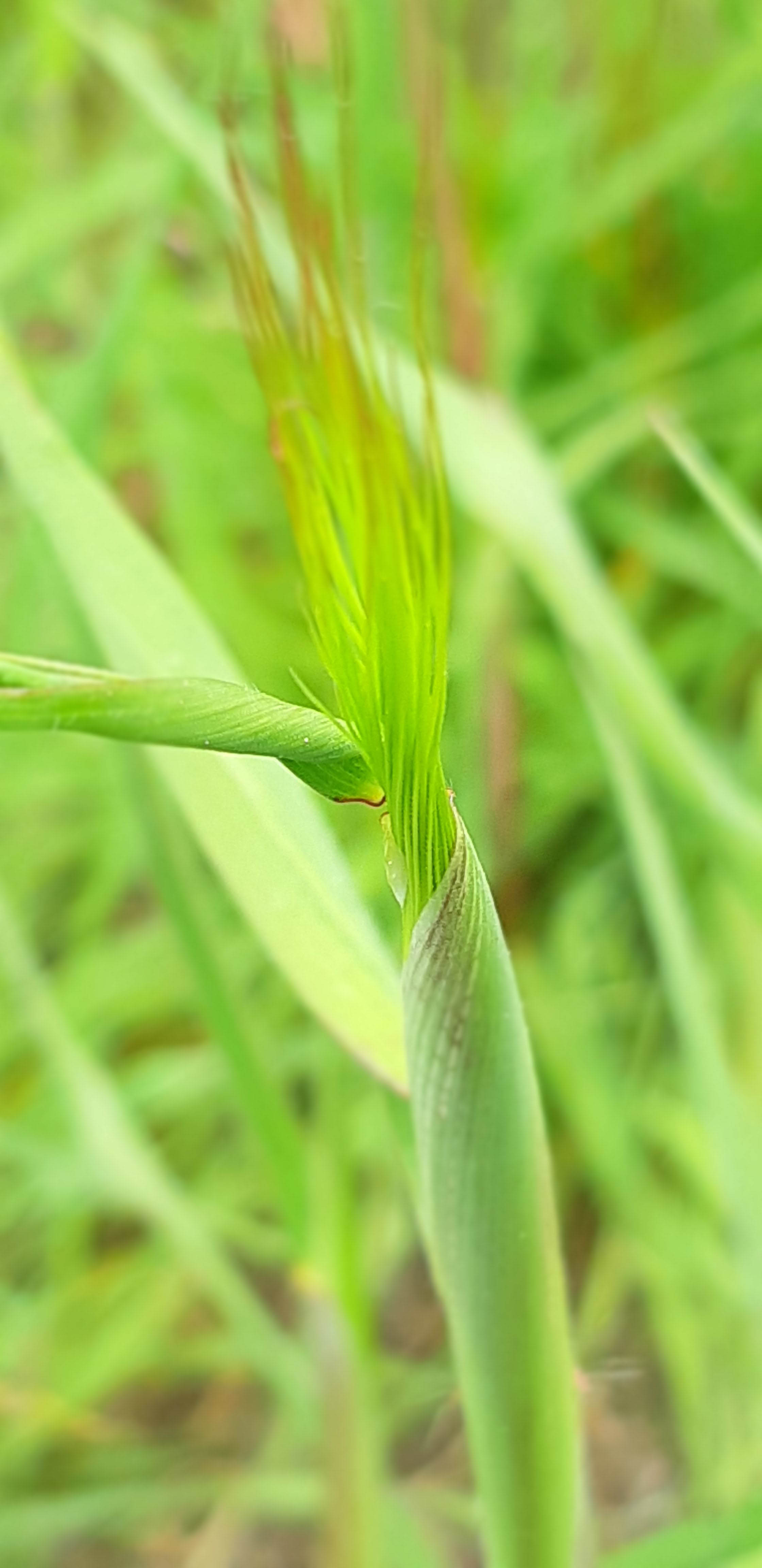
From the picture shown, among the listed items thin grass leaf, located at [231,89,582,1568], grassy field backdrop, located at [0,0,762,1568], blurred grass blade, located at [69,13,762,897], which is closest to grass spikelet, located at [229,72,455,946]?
thin grass leaf, located at [231,89,582,1568]

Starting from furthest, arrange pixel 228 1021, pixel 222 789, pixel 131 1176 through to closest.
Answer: pixel 131 1176
pixel 228 1021
pixel 222 789

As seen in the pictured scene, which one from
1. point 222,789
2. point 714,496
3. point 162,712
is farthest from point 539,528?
point 162,712

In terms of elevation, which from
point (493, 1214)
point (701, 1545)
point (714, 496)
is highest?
point (714, 496)

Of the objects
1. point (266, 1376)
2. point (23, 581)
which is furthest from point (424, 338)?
point (266, 1376)

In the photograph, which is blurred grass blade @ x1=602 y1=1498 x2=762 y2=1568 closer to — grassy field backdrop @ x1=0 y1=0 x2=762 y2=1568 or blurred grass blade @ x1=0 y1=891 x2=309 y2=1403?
grassy field backdrop @ x1=0 y1=0 x2=762 y2=1568

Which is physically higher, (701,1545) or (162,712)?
(162,712)

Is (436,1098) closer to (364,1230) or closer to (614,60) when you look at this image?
(364,1230)

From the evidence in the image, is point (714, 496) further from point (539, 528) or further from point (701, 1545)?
point (701, 1545)
